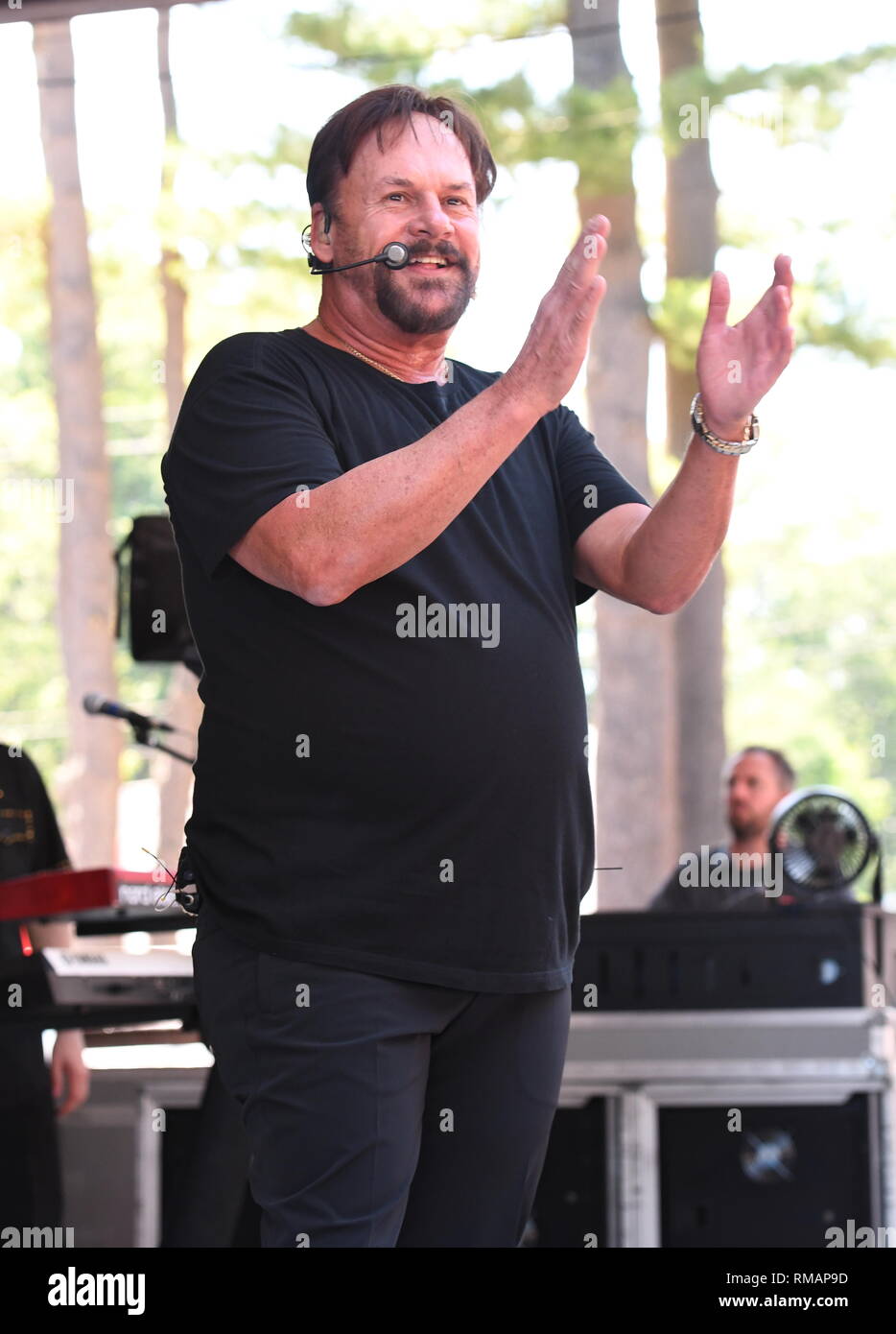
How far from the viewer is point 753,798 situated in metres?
6.01

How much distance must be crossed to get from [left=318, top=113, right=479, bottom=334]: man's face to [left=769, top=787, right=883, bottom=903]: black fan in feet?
6.56

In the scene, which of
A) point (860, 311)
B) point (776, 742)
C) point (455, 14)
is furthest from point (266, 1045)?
point (776, 742)

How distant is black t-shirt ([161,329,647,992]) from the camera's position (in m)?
1.68

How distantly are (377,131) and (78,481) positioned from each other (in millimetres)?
10610

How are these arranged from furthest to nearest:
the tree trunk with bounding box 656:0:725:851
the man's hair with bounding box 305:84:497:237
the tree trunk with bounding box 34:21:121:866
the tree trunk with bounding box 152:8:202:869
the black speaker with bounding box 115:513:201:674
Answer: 1. the tree trunk with bounding box 152:8:202:869
2. the tree trunk with bounding box 34:21:121:866
3. the tree trunk with bounding box 656:0:725:851
4. the black speaker with bounding box 115:513:201:674
5. the man's hair with bounding box 305:84:497:237

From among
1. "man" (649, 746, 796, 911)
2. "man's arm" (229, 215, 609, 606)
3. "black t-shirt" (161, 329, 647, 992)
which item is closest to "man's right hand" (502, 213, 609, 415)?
"man's arm" (229, 215, 609, 606)

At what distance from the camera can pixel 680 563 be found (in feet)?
6.28

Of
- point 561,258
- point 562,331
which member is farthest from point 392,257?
point 561,258

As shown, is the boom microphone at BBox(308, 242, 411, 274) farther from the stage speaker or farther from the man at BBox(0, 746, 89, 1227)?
the stage speaker

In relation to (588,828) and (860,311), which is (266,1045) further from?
(860,311)

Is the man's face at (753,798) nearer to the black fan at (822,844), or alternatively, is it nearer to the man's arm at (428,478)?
the black fan at (822,844)

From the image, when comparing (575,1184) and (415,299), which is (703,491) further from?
(575,1184)
